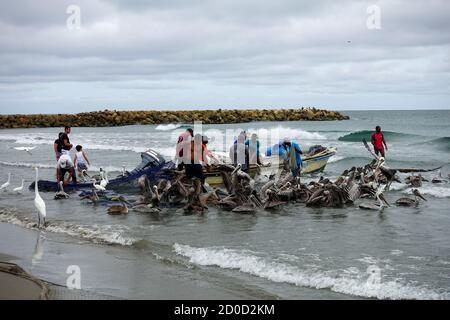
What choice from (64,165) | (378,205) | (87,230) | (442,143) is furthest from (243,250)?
(442,143)

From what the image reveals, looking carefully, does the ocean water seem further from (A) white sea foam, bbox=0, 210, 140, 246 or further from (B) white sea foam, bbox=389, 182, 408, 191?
(B) white sea foam, bbox=389, 182, 408, 191

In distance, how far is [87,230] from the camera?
11828 millimetres

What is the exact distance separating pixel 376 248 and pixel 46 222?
7.33 m

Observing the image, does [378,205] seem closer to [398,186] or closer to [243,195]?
[243,195]

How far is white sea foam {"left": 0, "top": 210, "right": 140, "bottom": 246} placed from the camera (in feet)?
35.7

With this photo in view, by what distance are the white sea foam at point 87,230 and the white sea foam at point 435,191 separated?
30.7 ft

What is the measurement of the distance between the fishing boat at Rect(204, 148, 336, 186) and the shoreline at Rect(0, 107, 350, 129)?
175 feet

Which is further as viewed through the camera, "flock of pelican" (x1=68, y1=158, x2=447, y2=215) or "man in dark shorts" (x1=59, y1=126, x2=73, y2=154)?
"man in dark shorts" (x1=59, y1=126, x2=73, y2=154)

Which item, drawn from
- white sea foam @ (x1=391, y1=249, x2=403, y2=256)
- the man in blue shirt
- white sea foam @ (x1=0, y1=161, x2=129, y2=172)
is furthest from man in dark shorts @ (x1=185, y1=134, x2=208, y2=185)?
white sea foam @ (x1=0, y1=161, x2=129, y2=172)

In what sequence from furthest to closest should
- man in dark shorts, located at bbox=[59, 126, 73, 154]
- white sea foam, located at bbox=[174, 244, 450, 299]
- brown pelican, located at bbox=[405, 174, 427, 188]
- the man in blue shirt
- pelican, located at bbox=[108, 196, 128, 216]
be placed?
brown pelican, located at bbox=[405, 174, 427, 188] < man in dark shorts, located at bbox=[59, 126, 73, 154] < the man in blue shirt < pelican, located at bbox=[108, 196, 128, 216] < white sea foam, located at bbox=[174, 244, 450, 299]

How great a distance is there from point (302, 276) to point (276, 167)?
10920 mm

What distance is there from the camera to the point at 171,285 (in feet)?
26.1

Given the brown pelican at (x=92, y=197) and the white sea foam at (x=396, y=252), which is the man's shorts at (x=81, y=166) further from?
the white sea foam at (x=396, y=252)
